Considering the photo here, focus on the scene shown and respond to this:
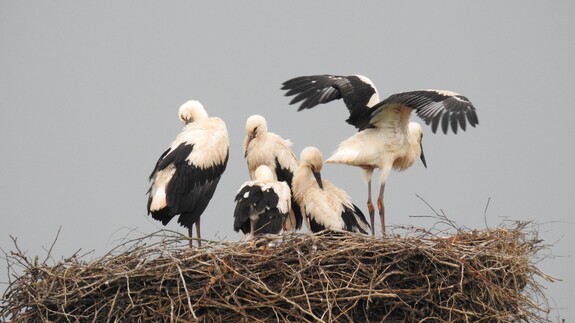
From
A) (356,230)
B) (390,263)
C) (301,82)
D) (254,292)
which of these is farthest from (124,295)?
(301,82)

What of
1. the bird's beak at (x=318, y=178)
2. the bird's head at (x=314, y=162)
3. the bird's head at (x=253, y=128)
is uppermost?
the bird's head at (x=253, y=128)

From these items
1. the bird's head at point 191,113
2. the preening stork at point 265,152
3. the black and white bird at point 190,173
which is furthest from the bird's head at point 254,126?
the bird's head at point 191,113

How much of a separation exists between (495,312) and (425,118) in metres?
1.96

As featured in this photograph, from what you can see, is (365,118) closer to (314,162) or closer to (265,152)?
(314,162)

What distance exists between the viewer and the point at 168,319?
752 cm

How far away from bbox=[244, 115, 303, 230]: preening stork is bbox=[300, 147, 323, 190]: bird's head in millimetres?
645

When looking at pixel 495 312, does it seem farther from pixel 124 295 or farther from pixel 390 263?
pixel 124 295

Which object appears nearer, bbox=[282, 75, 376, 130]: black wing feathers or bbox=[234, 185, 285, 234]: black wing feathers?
bbox=[234, 185, 285, 234]: black wing feathers

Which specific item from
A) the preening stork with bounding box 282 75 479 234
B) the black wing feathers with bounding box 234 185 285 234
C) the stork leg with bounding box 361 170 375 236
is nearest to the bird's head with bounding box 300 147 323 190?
the preening stork with bounding box 282 75 479 234

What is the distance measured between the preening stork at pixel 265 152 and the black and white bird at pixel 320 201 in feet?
1.87

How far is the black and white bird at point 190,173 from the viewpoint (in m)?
9.53

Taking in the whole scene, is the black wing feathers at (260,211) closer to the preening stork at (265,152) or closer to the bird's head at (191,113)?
the preening stork at (265,152)

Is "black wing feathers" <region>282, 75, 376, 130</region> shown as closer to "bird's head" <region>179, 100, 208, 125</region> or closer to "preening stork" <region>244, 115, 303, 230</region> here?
"preening stork" <region>244, 115, 303, 230</region>

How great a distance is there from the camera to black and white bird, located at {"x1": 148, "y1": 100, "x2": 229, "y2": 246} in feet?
31.3
